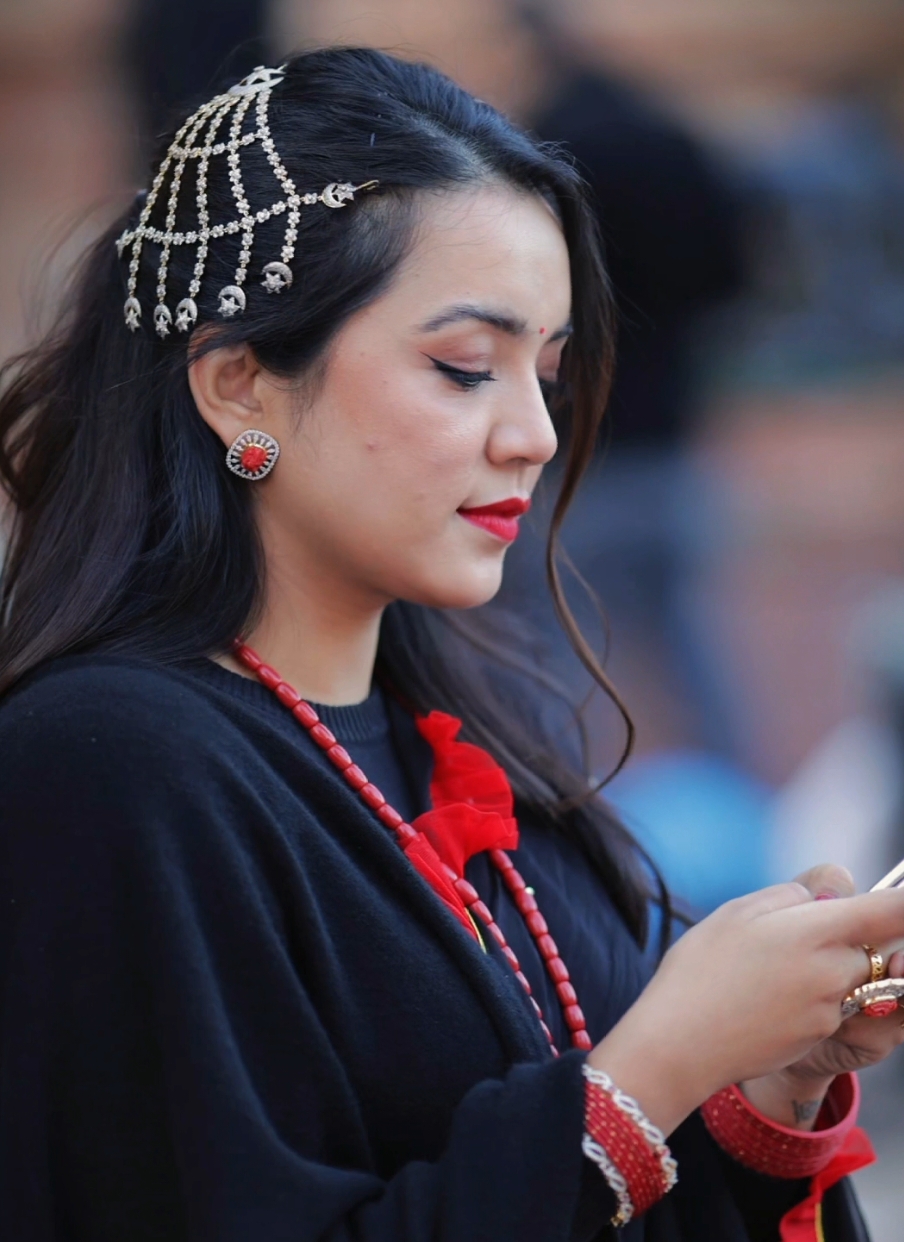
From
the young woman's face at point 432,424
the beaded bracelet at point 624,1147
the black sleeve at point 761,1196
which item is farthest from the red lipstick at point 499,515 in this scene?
the black sleeve at point 761,1196

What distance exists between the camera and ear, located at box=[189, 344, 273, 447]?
1476mm

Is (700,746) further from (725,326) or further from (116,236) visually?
(116,236)

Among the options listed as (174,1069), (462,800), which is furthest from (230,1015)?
(462,800)

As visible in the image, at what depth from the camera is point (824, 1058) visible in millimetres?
1448

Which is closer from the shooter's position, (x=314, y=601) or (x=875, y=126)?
(x=314, y=601)

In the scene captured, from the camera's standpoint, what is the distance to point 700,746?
3727 millimetres

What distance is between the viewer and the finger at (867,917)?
122cm

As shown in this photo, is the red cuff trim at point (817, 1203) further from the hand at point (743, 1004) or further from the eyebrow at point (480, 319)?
the eyebrow at point (480, 319)

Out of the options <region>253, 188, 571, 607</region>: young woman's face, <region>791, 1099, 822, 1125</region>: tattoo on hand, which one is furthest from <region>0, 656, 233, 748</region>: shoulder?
<region>791, 1099, 822, 1125</region>: tattoo on hand

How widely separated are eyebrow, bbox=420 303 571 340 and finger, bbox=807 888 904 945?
65cm

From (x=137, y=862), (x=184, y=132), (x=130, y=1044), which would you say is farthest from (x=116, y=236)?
(x=130, y=1044)

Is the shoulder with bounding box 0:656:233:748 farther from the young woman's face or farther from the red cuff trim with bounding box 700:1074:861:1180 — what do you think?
the red cuff trim with bounding box 700:1074:861:1180

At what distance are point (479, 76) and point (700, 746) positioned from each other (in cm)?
179

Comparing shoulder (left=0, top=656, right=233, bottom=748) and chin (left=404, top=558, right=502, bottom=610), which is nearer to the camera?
shoulder (left=0, top=656, right=233, bottom=748)
